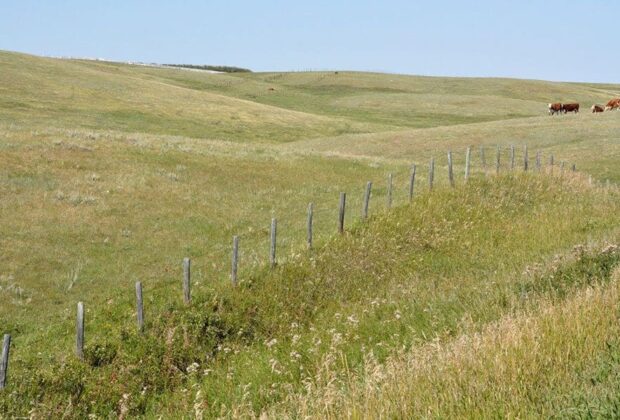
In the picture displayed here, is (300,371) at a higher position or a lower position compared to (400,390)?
lower

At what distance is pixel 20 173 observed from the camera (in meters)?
30.1

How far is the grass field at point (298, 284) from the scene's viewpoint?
643cm

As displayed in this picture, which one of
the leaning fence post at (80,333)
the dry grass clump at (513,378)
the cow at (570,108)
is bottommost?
the leaning fence post at (80,333)

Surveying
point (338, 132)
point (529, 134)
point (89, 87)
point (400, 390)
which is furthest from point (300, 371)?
point (89, 87)

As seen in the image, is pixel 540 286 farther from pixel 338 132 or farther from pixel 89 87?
pixel 89 87

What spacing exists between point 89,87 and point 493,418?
8287 cm

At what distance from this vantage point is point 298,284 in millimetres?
16781

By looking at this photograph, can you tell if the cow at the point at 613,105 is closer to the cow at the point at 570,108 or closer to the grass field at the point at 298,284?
the cow at the point at 570,108

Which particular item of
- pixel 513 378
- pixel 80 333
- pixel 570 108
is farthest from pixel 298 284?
pixel 570 108

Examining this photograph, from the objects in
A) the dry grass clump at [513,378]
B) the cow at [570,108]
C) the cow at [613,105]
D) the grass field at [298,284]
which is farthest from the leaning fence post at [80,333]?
the cow at [570,108]

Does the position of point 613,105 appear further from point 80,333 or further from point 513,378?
point 513,378

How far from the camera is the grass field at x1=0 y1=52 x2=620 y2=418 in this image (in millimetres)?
6430

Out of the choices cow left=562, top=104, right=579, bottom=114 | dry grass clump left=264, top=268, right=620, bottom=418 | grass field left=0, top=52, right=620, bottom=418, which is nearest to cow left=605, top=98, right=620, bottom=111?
cow left=562, top=104, right=579, bottom=114

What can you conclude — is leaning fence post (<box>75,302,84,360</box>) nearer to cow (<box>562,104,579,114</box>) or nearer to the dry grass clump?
the dry grass clump
